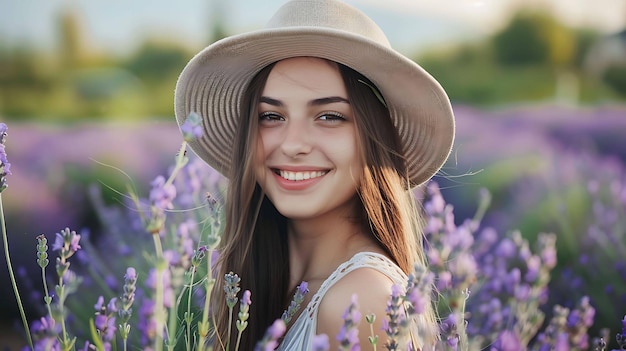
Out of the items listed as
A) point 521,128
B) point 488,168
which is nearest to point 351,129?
point 488,168

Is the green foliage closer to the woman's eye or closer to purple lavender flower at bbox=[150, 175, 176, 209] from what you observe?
the woman's eye

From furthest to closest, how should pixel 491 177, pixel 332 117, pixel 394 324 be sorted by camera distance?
pixel 491 177
pixel 332 117
pixel 394 324

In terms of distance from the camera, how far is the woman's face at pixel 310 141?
5.99 ft

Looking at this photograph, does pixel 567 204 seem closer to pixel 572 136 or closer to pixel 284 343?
pixel 572 136

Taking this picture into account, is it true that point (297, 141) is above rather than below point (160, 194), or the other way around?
below

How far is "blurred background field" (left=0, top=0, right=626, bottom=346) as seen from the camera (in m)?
4.18

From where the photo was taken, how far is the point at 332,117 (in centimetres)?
187

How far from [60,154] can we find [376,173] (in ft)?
9.82

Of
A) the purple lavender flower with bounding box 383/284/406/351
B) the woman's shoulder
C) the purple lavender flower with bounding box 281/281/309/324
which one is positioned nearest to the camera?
the purple lavender flower with bounding box 383/284/406/351

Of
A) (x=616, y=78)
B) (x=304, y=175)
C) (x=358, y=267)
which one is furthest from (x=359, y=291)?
(x=616, y=78)

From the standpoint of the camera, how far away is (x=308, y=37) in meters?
1.80

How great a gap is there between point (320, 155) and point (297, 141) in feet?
0.21

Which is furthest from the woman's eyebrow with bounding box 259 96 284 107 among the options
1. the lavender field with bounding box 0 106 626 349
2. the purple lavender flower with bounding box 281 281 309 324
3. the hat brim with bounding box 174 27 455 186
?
the lavender field with bounding box 0 106 626 349

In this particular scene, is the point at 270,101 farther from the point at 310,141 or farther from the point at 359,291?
the point at 359,291
